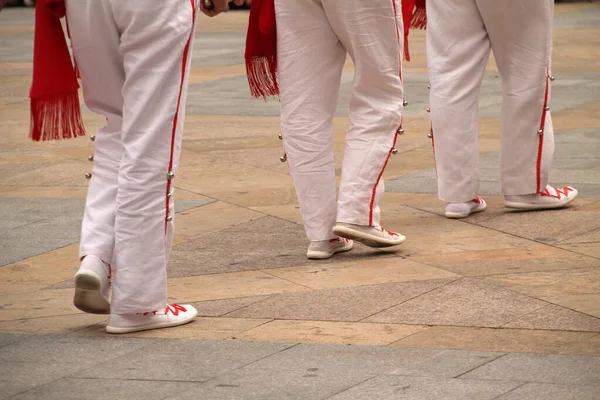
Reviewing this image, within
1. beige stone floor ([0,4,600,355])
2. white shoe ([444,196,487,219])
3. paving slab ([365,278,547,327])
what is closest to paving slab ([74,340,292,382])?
beige stone floor ([0,4,600,355])

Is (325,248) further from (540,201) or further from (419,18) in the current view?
(419,18)

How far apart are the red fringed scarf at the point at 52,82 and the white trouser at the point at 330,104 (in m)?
1.11

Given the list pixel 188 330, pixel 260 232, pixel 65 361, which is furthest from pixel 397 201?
pixel 65 361

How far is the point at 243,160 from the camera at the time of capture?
8008mm

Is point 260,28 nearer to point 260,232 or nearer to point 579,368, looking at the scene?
point 260,232

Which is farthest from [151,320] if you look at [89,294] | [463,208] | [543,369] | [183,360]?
[463,208]

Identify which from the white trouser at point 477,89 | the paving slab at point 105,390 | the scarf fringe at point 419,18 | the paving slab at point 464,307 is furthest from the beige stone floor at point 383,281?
the scarf fringe at point 419,18

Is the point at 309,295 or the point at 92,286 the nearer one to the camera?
the point at 92,286

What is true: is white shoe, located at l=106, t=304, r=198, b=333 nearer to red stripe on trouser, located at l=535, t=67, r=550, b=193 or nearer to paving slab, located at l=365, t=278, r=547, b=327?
paving slab, located at l=365, t=278, r=547, b=327

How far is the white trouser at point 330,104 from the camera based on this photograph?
17.6 ft

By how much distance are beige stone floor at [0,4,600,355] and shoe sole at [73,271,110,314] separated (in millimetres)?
113

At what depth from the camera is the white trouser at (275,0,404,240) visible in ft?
17.6

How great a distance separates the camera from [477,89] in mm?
6312

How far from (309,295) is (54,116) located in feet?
3.73
